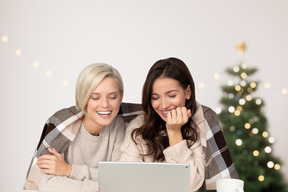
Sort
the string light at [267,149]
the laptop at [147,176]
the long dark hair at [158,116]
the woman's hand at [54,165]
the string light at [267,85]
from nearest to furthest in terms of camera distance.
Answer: the laptop at [147,176] < the woman's hand at [54,165] < the long dark hair at [158,116] < the string light at [267,149] < the string light at [267,85]

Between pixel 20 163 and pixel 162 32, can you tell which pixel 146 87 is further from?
pixel 20 163

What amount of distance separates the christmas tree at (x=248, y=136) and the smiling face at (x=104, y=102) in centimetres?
149

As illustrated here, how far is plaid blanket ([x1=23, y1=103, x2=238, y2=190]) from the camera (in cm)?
201

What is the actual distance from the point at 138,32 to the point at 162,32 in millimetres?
237

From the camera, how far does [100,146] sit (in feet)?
6.84

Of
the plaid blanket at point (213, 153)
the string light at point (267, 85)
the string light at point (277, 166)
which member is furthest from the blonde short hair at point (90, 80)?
the string light at point (267, 85)

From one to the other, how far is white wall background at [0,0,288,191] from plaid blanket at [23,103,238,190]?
5.72ft

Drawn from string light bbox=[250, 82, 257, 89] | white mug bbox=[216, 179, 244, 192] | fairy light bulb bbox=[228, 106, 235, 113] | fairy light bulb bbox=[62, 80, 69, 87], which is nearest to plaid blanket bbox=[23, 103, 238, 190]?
white mug bbox=[216, 179, 244, 192]

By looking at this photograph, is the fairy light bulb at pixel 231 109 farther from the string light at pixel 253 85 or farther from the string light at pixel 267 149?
the string light at pixel 267 149

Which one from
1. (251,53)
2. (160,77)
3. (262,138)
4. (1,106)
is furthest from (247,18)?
(1,106)

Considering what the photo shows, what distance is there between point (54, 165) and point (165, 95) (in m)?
0.63

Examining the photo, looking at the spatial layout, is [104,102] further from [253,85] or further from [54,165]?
[253,85]

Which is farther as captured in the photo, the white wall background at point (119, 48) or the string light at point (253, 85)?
the white wall background at point (119, 48)

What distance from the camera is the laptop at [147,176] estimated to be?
1.30 meters
